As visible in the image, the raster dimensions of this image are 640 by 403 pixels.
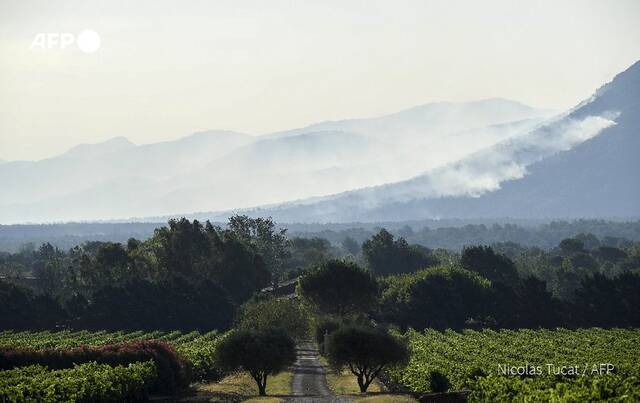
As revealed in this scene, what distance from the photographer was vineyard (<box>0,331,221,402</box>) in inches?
3155

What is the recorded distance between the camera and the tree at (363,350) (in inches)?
3981

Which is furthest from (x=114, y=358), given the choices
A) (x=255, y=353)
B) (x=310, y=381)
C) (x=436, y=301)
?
(x=436, y=301)

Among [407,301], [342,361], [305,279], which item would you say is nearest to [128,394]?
[342,361]

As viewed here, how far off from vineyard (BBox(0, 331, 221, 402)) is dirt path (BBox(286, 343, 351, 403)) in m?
9.92

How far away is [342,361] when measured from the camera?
10200cm

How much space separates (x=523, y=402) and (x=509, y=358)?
44168 millimetres

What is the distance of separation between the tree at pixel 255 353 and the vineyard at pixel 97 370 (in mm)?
5623

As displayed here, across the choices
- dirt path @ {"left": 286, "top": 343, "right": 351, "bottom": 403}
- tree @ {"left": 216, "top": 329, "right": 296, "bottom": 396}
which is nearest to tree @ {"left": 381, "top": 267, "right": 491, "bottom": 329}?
dirt path @ {"left": 286, "top": 343, "right": 351, "bottom": 403}

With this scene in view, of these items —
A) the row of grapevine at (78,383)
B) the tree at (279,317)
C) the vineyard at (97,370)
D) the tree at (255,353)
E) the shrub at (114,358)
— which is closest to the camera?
the row of grapevine at (78,383)

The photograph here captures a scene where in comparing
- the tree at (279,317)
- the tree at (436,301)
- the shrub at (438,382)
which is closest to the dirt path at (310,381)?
the tree at (279,317)

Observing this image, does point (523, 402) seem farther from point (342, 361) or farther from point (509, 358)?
point (509, 358)

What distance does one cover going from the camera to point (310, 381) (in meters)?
116

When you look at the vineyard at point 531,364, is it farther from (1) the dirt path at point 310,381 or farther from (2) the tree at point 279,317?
(2) the tree at point 279,317

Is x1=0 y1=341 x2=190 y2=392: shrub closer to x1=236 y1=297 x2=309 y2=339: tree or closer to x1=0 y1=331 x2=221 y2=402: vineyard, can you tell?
x1=0 y1=331 x2=221 y2=402: vineyard
